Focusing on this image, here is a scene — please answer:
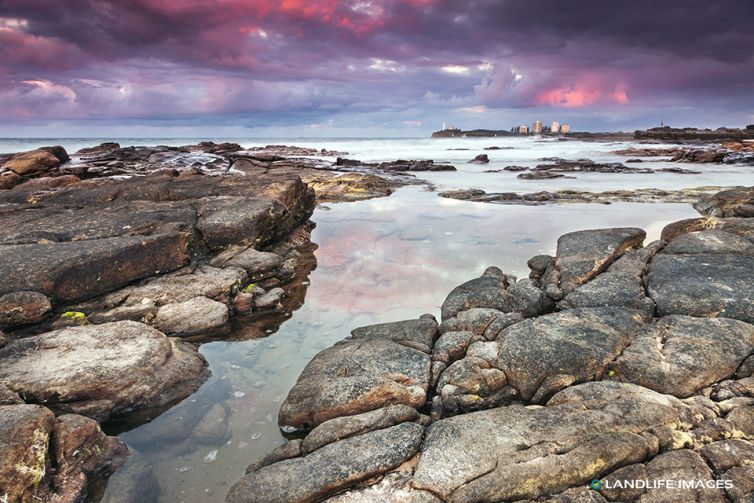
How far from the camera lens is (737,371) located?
18.5ft

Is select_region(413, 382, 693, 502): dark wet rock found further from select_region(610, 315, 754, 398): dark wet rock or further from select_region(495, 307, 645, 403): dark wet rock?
select_region(495, 307, 645, 403): dark wet rock

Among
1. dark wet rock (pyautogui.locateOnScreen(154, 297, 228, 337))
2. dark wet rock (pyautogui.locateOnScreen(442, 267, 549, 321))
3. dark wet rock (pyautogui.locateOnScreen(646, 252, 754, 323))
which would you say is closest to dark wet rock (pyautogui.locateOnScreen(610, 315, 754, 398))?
dark wet rock (pyautogui.locateOnScreen(646, 252, 754, 323))

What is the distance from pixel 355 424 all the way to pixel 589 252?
711 centimetres

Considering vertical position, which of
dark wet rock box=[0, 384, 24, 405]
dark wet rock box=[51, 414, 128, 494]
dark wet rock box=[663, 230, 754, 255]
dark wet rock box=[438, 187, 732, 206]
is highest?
dark wet rock box=[663, 230, 754, 255]

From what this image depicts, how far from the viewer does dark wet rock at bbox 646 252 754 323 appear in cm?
696

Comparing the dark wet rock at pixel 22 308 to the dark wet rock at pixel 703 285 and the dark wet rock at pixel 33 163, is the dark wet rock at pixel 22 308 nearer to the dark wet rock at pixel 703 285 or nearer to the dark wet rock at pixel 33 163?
the dark wet rock at pixel 703 285

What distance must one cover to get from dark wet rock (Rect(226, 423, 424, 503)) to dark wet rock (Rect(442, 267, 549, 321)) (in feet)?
12.4

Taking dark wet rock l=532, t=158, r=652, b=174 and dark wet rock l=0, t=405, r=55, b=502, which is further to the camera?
dark wet rock l=532, t=158, r=652, b=174

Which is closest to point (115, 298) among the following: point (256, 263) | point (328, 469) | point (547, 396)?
point (256, 263)

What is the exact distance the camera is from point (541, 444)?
4492 millimetres

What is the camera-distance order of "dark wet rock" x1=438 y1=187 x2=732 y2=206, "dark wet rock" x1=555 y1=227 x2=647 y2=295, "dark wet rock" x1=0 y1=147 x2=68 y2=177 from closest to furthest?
"dark wet rock" x1=555 y1=227 x2=647 y2=295, "dark wet rock" x1=438 y1=187 x2=732 y2=206, "dark wet rock" x1=0 y1=147 x2=68 y2=177

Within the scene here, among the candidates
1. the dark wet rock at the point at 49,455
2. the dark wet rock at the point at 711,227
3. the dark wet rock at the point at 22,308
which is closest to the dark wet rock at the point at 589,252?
the dark wet rock at the point at 711,227

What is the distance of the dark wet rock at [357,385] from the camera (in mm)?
5793

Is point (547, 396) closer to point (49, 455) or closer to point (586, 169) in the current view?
point (49, 455)
